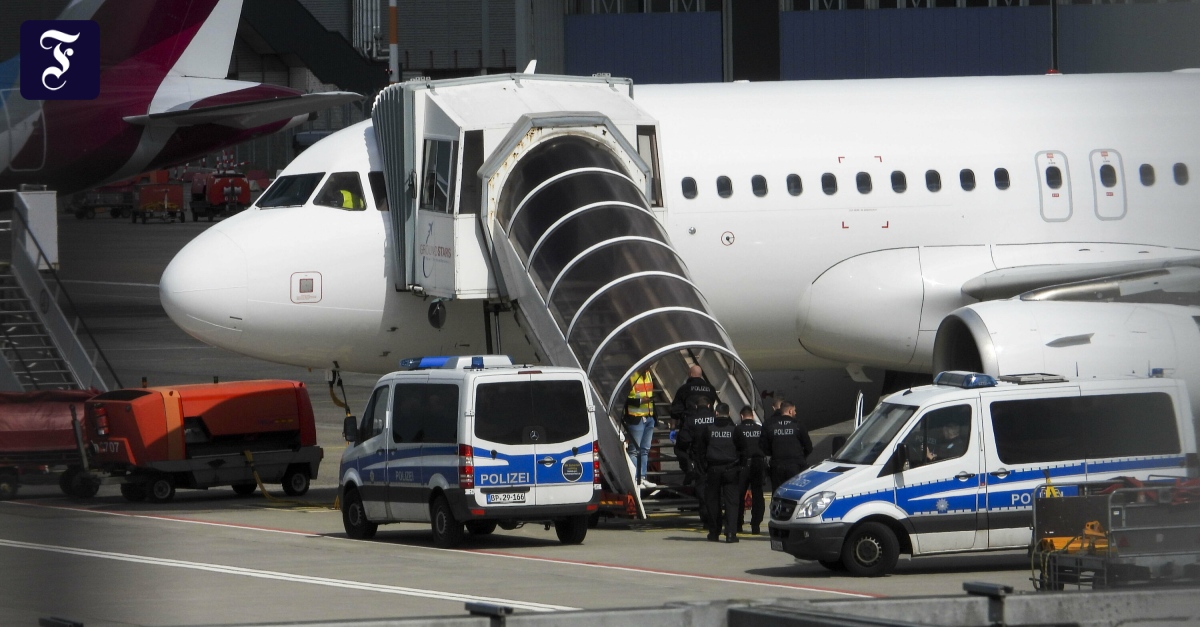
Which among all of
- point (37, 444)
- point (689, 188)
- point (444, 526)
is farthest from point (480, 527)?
point (37, 444)

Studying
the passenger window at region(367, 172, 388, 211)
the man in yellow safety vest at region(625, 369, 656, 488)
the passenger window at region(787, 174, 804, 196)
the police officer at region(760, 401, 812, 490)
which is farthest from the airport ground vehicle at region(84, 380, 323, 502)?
the police officer at region(760, 401, 812, 490)

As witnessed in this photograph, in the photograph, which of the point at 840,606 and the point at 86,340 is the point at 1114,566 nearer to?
the point at 840,606

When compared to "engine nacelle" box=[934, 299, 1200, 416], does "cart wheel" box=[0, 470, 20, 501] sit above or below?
below

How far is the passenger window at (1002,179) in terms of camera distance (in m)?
19.8

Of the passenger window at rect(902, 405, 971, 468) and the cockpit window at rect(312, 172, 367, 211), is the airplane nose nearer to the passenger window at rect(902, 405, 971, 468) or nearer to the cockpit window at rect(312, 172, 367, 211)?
the cockpit window at rect(312, 172, 367, 211)

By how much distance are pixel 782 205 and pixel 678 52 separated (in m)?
22.1

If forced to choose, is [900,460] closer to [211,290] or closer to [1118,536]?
[1118,536]

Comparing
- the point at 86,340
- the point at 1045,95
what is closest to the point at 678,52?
A: the point at 86,340

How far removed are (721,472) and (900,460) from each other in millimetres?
2672

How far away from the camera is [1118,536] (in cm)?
1181

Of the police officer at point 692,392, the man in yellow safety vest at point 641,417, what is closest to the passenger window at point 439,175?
the man in yellow safety vest at point 641,417

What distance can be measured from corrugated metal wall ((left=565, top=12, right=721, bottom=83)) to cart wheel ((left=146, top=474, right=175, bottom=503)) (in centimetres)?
2207

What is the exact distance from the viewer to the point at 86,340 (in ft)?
96.1

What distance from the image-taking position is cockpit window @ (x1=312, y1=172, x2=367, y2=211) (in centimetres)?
1945
